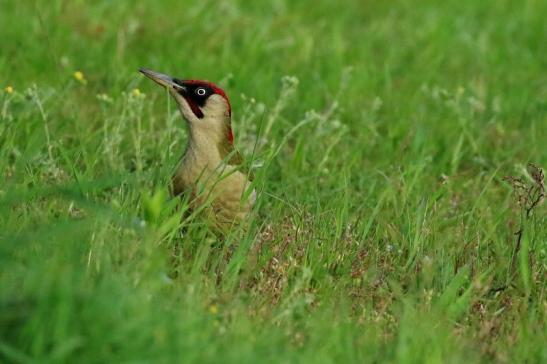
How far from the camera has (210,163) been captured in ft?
18.3

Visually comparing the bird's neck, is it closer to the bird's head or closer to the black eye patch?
the bird's head

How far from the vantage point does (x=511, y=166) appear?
7.34 metres

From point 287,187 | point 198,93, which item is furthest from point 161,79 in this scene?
point 287,187

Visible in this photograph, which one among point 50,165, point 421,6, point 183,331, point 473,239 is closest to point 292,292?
point 183,331

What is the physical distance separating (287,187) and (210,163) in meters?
0.78

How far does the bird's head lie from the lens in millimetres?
5770

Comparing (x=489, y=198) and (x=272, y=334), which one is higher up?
(x=272, y=334)

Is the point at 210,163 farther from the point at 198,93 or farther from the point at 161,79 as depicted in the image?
the point at 161,79

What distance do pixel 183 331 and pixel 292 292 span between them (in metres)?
0.84

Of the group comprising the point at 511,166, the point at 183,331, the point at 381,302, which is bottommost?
the point at 511,166

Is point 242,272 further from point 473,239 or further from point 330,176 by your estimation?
point 330,176

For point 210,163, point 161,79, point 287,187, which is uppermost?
point 161,79

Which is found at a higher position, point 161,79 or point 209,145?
point 161,79

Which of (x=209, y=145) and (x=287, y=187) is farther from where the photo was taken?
(x=287, y=187)
